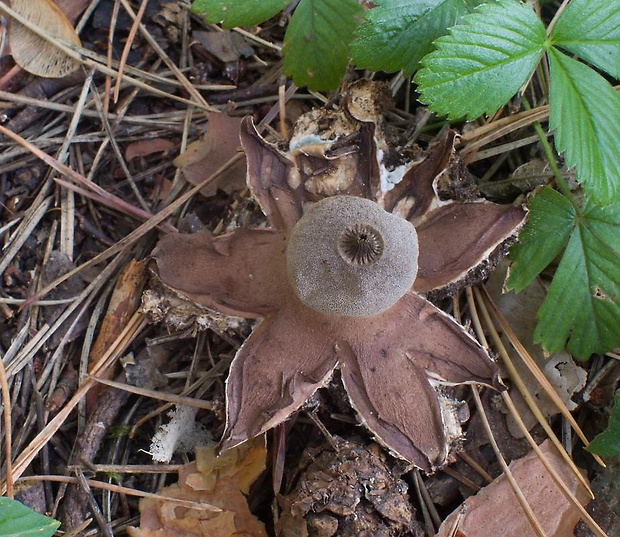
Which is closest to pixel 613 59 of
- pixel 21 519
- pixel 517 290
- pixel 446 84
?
pixel 446 84

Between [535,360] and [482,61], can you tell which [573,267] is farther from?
[482,61]

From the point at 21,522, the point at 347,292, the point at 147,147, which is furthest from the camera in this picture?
the point at 147,147

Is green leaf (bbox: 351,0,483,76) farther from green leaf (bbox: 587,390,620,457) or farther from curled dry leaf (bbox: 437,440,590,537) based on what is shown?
curled dry leaf (bbox: 437,440,590,537)

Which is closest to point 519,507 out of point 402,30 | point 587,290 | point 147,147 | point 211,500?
point 587,290

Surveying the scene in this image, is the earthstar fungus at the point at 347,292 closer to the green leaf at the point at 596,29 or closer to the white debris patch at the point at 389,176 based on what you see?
the white debris patch at the point at 389,176

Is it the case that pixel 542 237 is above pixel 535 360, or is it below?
above

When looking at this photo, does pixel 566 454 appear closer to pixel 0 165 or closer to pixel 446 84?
pixel 446 84
